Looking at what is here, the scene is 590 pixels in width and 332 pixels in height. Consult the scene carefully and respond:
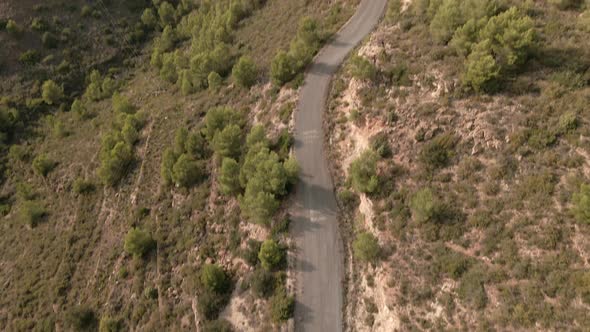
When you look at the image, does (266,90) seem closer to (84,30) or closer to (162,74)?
(162,74)

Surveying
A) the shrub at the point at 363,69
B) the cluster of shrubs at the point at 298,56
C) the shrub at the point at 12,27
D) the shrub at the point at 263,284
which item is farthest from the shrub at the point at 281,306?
the shrub at the point at 12,27

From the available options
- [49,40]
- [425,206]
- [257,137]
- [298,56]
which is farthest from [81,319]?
[49,40]

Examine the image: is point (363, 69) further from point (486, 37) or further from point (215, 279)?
point (215, 279)

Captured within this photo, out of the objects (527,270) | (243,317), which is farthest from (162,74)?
(527,270)

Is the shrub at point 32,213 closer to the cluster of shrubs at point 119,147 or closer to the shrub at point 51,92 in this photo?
the cluster of shrubs at point 119,147

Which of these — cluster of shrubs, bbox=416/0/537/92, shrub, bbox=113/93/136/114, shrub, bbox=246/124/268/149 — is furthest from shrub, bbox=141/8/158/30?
cluster of shrubs, bbox=416/0/537/92
